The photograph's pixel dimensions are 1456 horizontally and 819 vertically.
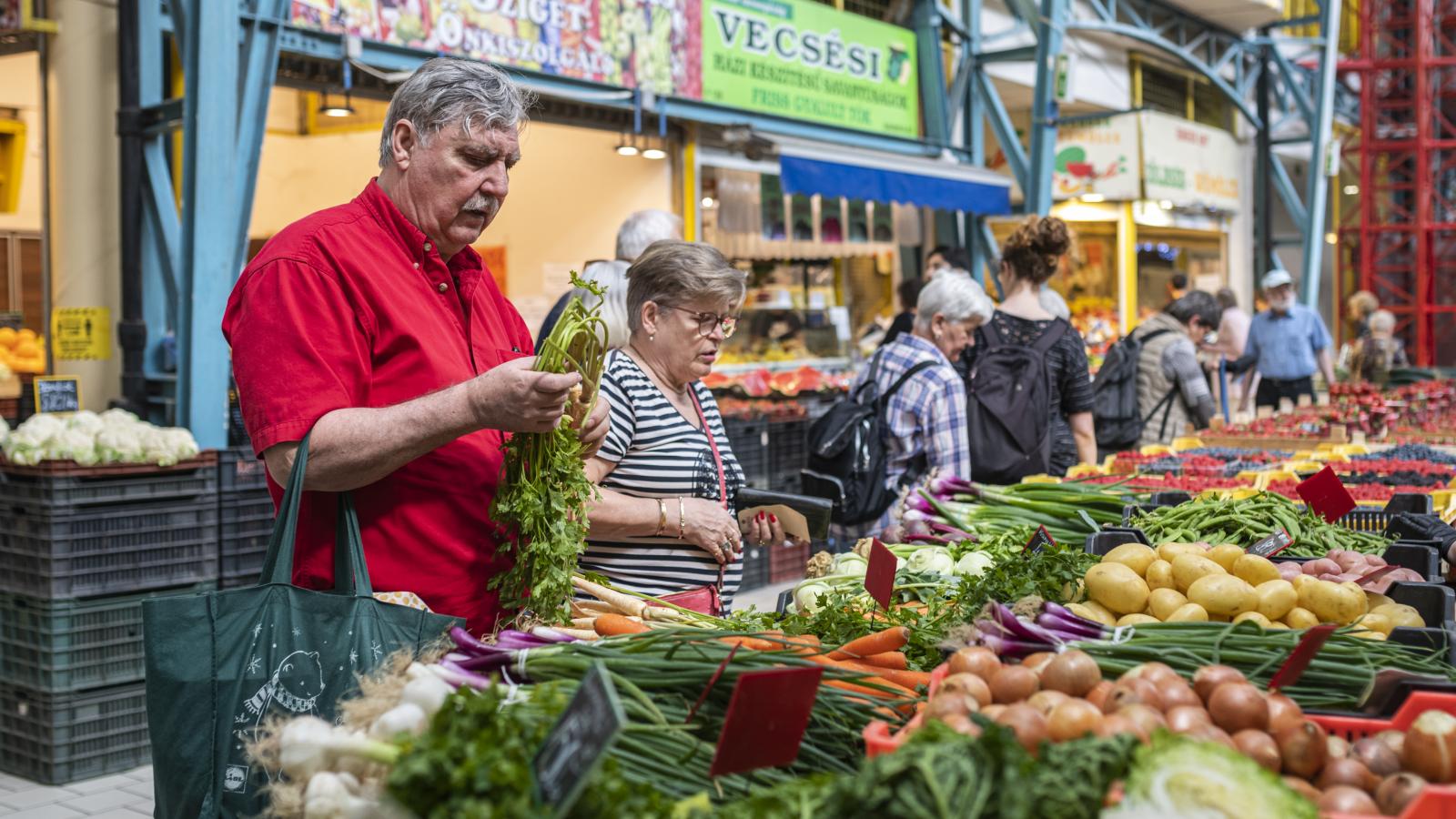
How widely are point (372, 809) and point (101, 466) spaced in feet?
12.4

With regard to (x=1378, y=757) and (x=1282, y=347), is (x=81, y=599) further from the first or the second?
(x=1282, y=347)

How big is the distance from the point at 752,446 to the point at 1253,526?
15.5ft

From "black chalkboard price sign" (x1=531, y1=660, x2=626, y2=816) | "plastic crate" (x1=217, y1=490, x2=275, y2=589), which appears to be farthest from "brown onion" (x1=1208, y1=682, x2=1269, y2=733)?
"plastic crate" (x1=217, y1=490, x2=275, y2=589)

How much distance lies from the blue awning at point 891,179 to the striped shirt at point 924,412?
197 inches

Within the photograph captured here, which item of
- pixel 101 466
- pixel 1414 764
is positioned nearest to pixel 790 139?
pixel 101 466

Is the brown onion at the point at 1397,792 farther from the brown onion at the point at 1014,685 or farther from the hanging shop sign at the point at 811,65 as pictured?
the hanging shop sign at the point at 811,65

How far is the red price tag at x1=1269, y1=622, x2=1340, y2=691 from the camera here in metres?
2.15

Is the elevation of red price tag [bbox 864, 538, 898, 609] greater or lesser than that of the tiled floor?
greater

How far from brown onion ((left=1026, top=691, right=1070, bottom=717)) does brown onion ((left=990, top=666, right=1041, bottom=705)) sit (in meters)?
0.06

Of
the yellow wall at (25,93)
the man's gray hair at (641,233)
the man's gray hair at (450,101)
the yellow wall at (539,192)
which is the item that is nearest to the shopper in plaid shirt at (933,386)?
the man's gray hair at (641,233)

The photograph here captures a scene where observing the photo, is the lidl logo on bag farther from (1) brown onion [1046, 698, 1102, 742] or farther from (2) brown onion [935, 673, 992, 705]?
(1) brown onion [1046, 698, 1102, 742]

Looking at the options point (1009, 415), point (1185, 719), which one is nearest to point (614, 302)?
point (1009, 415)

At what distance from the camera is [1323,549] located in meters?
3.57

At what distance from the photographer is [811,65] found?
11.4 m
